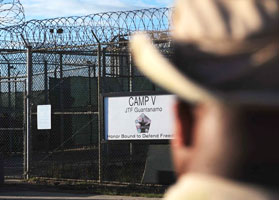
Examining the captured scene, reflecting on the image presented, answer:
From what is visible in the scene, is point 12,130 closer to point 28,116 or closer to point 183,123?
point 28,116

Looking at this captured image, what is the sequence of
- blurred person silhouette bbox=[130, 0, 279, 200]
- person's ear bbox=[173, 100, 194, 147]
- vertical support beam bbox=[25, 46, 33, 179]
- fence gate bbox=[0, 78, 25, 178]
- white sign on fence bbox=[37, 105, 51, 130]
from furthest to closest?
fence gate bbox=[0, 78, 25, 178] → vertical support beam bbox=[25, 46, 33, 179] → white sign on fence bbox=[37, 105, 51, 130] → person's ear bbox=[173, 100, 194, 147] → blurred person silhouette bbox=[130, 0, 279, 200]

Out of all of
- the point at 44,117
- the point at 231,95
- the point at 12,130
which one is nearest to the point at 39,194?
the point at 44,117

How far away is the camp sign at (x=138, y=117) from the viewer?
11.5m

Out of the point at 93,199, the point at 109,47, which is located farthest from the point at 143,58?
the point at 109,47

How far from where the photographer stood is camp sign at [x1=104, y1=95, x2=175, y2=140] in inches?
452

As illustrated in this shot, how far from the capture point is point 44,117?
45.5ft

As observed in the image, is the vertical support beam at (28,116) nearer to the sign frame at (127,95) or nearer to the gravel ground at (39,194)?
the gravel ground at (39,194)

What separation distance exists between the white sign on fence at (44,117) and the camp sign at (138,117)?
74.0 inches

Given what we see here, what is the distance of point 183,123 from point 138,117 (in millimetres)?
10719

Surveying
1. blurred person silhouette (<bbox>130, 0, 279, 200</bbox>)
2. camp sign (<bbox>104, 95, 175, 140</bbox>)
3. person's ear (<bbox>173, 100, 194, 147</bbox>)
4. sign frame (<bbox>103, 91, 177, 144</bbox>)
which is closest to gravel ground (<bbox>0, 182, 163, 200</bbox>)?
sign frame (<bbox>103, 91, 177, 144</bbox>)

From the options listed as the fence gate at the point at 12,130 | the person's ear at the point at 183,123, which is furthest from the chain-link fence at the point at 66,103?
the person's ear at the point at 183,123

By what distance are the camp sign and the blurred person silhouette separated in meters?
10.0

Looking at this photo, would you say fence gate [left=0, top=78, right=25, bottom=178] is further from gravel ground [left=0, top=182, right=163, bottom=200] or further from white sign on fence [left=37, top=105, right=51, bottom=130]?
gravel ground [left=0, top=182, right=163, bottom=200]

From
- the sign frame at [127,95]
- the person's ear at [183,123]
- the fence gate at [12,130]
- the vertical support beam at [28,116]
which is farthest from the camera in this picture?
the fence gate at [12,130]
